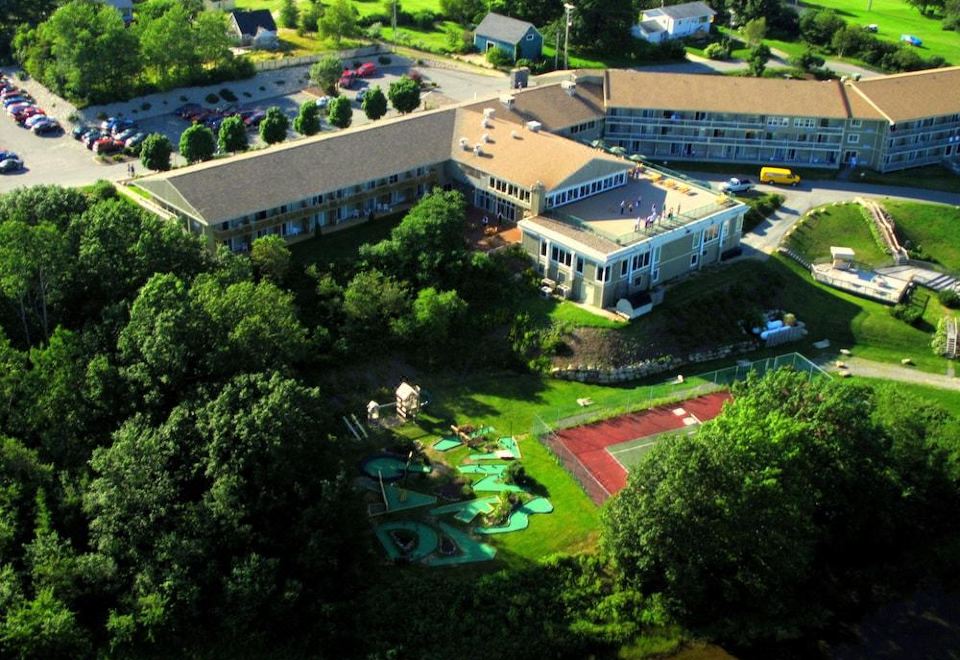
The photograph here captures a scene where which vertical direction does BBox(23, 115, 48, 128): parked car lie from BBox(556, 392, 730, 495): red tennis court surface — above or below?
above

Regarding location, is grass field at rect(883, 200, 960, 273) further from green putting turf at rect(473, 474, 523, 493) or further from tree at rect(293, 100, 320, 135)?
tree at rect(293, 100, 320, 135)

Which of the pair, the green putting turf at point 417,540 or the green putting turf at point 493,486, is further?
the green putting turf at point 493,486

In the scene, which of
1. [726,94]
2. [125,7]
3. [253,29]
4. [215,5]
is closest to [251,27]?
[253,29]

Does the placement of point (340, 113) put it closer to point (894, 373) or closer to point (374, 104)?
point (374, 104)

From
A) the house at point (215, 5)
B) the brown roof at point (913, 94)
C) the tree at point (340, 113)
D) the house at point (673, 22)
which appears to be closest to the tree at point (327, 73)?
the tree at point (340, 113)

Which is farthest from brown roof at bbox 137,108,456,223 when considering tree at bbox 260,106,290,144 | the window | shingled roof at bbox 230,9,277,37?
shingled roof at bbox 230,9,277,37

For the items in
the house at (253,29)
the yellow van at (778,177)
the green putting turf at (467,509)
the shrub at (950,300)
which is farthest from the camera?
the house at (253,29)

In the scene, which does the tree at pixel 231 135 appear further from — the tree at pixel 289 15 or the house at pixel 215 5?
the house at pixel 215 5
